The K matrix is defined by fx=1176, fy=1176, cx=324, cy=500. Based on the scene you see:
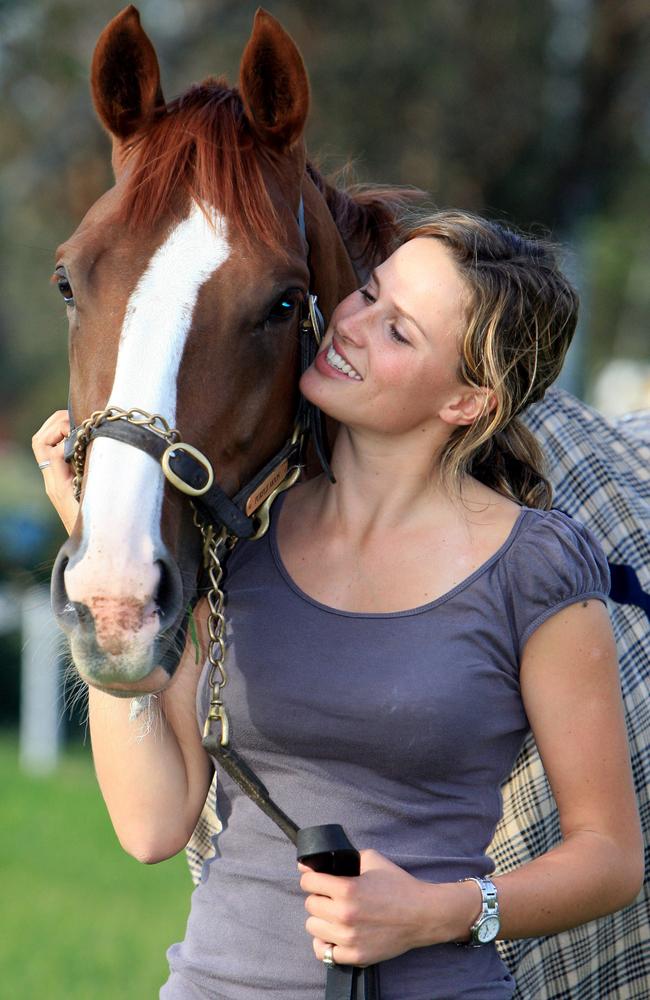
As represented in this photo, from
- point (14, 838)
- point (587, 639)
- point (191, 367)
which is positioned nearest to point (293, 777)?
point (587, 639)

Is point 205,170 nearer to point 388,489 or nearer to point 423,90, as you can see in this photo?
point 388,489

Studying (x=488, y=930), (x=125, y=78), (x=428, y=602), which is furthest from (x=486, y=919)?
(x=125, y=78)

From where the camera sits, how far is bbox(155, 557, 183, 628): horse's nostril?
1.63 m

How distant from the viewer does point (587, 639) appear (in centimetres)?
179

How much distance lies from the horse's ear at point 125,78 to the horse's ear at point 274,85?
171 millimetres

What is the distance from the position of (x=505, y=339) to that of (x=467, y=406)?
0.42 feet

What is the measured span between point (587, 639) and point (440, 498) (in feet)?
1.13

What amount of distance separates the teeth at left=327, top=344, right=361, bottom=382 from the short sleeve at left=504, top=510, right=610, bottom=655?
366 millimetres

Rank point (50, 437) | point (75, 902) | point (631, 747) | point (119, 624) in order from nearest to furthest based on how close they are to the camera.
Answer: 1. point (119, 624)
2. point (50, 437)
3. point (631, 747)
4. point (75, 902)

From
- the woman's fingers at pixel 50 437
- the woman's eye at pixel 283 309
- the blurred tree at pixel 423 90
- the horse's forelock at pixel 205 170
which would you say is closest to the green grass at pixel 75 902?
the woman's fingers at pixel 50 437

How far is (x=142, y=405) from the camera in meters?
1.74

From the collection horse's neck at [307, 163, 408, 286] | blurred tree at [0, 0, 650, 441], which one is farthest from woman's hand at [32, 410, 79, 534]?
blurred tree at [0, 0, 650, 441]

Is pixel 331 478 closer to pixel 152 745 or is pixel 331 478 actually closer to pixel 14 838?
pixel 152 745

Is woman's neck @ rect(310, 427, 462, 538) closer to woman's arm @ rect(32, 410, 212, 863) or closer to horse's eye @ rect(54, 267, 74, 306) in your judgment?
woman's arm @ rect(32, 410, 212, 863)
